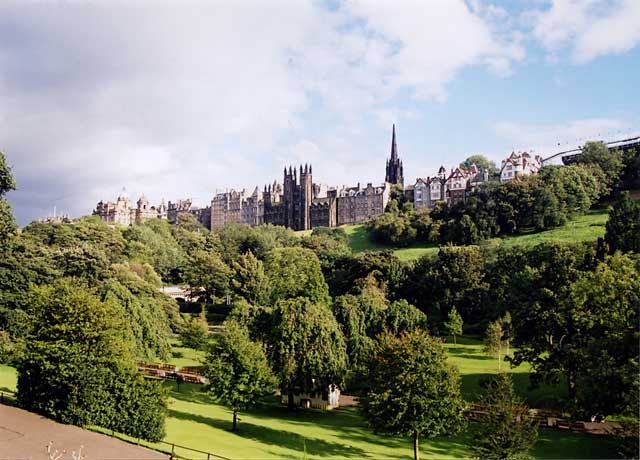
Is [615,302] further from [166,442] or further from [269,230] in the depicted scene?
[269,230]

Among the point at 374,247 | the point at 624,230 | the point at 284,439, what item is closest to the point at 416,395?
the point at 284,439

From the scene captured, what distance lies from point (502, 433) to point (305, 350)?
42.6ft

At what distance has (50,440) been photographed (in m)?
18.4

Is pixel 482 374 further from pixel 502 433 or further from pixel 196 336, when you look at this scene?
pixel 196 336

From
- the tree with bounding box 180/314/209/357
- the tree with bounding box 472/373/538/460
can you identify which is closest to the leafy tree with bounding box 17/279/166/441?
the tree with bounding box 472/373/538/460

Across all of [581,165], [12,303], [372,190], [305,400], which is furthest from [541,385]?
[372,190]

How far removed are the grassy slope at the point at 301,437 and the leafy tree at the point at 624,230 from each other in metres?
16.5

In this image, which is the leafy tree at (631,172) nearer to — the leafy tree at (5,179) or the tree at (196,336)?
the tree at (196,336)

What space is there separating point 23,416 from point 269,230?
74533mm

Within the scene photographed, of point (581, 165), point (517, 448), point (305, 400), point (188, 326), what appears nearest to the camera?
point (517, 448)

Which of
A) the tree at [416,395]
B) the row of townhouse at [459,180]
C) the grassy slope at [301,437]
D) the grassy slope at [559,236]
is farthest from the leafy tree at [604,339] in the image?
the row of townhouse at [459,180]

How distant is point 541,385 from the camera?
105ft

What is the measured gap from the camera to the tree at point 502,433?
19.1m

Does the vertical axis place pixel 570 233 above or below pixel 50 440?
above
